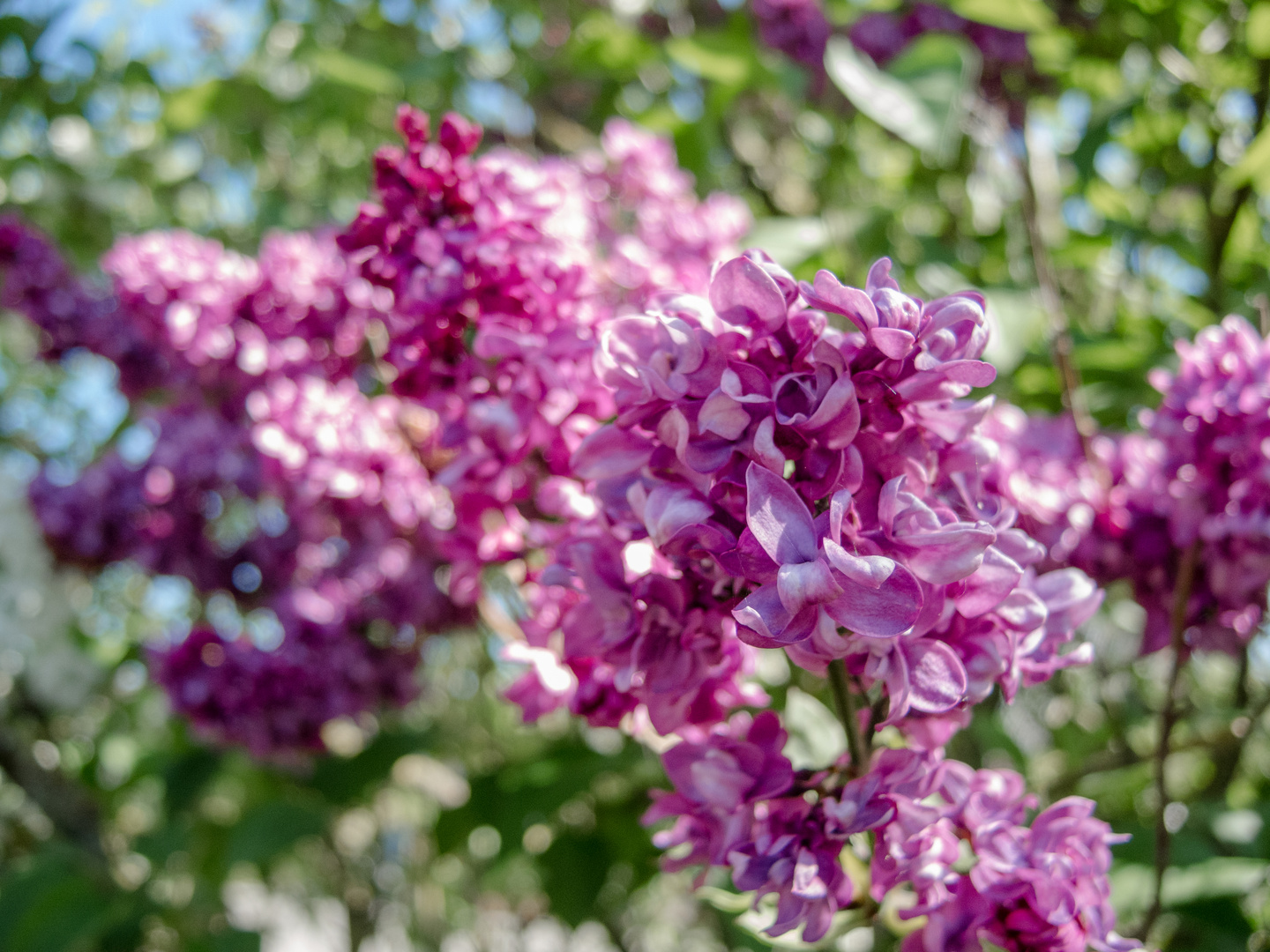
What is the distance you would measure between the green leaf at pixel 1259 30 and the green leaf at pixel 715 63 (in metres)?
0.62

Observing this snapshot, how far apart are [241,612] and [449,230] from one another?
105 centimetres

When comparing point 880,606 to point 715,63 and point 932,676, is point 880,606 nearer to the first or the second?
point 932,676

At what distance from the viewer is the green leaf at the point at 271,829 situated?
1.48 m

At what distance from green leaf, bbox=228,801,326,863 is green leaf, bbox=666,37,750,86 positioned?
125 centimetres

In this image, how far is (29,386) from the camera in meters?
3.03

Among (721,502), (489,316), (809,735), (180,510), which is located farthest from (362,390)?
(721,502)

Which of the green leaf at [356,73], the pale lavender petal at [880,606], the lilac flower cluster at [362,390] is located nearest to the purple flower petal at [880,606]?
the pale lavender petal at [880,606]

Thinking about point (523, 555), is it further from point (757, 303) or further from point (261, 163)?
point (261, 163)

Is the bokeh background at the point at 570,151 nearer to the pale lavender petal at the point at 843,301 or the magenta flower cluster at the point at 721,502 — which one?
the magenta flower cluster at the point at 721,502

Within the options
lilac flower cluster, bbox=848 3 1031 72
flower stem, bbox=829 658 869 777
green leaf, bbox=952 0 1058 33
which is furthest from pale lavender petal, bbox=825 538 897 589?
lilac flower cluster, bbox=848 3 1031 72

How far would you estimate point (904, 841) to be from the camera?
1.86ft

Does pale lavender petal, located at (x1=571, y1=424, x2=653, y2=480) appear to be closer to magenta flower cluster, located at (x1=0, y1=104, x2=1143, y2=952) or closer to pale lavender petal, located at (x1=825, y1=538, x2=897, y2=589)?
magenta flower cluster, located at (x1=0, y1=104, x2=1143, y2=952)

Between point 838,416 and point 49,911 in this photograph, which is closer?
point 838,416

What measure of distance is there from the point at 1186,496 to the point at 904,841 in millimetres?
442
